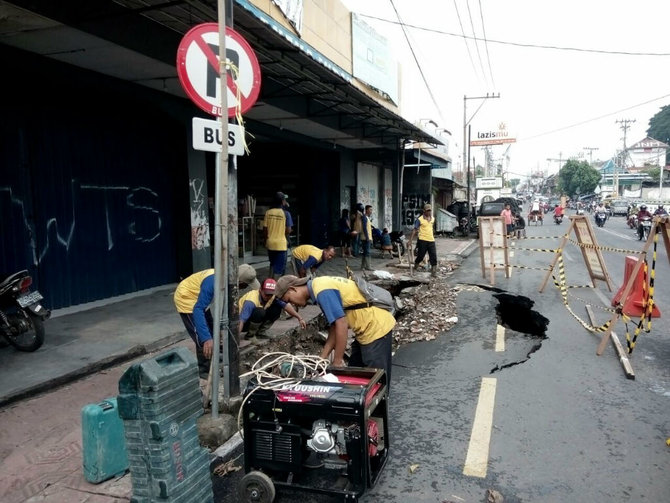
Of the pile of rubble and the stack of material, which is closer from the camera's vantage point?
the stack of material

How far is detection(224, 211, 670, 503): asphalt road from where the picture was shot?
3.16 metres

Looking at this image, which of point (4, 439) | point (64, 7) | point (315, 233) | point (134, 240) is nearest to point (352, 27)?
point (315, 233)

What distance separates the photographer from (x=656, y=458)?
3471mm

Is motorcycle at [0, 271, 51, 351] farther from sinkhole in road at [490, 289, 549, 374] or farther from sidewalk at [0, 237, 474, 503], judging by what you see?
sinkhole in road at [490, 289, 549, 374]

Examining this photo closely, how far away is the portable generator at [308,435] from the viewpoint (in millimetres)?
2758

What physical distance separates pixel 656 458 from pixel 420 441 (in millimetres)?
1638

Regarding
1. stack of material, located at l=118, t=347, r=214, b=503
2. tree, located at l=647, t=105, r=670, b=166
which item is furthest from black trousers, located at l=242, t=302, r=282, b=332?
tree, located at l=647, t=105, r=670, b=166

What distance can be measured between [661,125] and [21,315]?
12301 cm

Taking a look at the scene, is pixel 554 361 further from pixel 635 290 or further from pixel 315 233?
pixel 315 233

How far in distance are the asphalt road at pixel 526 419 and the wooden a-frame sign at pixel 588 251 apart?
8.46 ft

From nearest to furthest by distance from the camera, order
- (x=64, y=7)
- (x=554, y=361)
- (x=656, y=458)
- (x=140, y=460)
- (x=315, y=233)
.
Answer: (x=140, y=460) < (x=656, y=458) < (x=64, y=7) < (x=554, y=361) < (x=315, y=233)

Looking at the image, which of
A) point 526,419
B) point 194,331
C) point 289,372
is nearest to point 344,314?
point 289,372

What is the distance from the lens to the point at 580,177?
81.2m

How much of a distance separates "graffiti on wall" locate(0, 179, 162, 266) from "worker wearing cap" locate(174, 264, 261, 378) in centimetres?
332
